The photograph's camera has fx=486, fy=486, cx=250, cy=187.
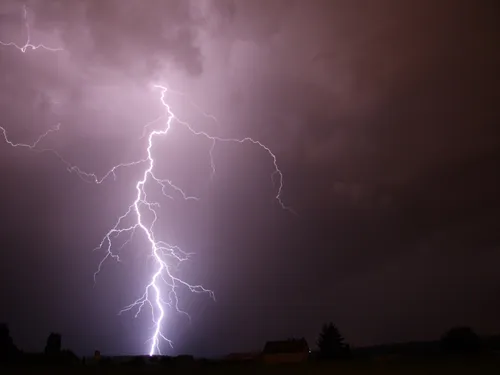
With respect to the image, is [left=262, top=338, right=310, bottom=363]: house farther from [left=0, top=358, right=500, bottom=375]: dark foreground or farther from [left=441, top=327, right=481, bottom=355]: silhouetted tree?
[left=0, top=358, right=500, bottom=375]: dark foreground

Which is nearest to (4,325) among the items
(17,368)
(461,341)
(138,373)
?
(17,368)

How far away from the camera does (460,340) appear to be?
2470cm

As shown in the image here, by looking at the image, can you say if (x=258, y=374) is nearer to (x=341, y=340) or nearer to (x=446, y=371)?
(x=446, y=371)

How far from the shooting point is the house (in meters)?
28.8

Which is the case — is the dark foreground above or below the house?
below

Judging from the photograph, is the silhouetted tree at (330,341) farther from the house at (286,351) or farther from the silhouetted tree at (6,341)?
the silhouetted tree at (6,341)

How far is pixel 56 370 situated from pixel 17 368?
46.2 inches

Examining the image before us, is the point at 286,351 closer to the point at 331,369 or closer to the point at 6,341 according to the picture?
the point at 6,341

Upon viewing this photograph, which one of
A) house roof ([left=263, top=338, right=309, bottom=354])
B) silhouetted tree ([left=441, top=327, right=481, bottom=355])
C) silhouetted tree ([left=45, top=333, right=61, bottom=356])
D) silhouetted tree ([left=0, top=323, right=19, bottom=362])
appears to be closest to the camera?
silhouetted tree ([left=0, top=323, right=19, bottom=362])

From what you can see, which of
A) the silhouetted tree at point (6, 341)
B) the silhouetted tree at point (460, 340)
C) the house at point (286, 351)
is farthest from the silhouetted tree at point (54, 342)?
the silhouetted tree at point (460, 340)

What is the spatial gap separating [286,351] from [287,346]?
1041 millimetres

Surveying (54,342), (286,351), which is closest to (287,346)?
(286,351)

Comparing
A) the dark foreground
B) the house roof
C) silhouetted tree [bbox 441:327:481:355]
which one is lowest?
the dark foreground

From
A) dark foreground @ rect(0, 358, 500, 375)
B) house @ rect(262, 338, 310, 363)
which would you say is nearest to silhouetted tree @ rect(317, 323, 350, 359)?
house @ rect(262, 338, 310, 363)
